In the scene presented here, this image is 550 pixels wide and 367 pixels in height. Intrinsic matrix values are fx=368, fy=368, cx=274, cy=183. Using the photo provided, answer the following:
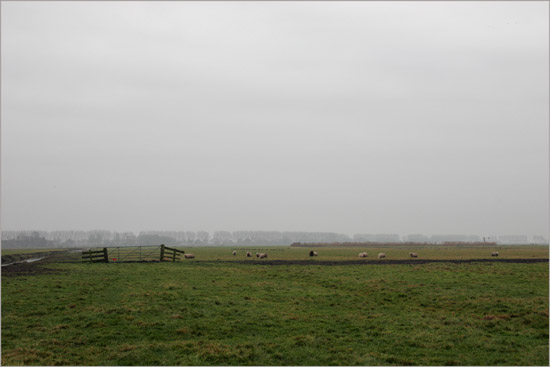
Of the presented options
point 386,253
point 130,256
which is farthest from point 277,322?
point 386,253

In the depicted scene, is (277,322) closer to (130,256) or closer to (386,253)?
(130,256)

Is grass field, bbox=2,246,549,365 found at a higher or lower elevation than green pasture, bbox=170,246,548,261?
higher

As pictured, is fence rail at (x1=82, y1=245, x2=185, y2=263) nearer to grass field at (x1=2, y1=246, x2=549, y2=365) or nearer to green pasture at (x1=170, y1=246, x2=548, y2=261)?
green pasture at (x1=170, y1=246, x2=548, y2=261)

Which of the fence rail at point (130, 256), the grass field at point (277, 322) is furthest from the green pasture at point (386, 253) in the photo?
the grass field at point (277, 322)

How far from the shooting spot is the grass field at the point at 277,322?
13.3 meters

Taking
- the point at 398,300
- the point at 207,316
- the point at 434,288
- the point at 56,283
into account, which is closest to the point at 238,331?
the point at 207,316

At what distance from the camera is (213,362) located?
12852mm

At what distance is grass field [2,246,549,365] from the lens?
43.6 ft

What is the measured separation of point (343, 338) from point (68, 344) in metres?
11.0

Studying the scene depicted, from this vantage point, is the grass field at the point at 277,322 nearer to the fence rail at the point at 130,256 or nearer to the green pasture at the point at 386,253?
the fence rail at the point at 130,256

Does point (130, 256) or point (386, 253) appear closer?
point (130, 256)

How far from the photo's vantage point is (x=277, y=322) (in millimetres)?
17406

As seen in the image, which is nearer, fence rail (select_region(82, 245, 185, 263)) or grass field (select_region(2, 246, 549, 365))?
grass field (select_region(2, 246, 549, 365))

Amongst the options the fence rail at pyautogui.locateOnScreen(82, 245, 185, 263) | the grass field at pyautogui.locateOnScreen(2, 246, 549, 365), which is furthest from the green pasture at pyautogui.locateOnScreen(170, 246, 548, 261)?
the grass field at pyautogui.locateOnScreen(2, 246, 549, 365)
